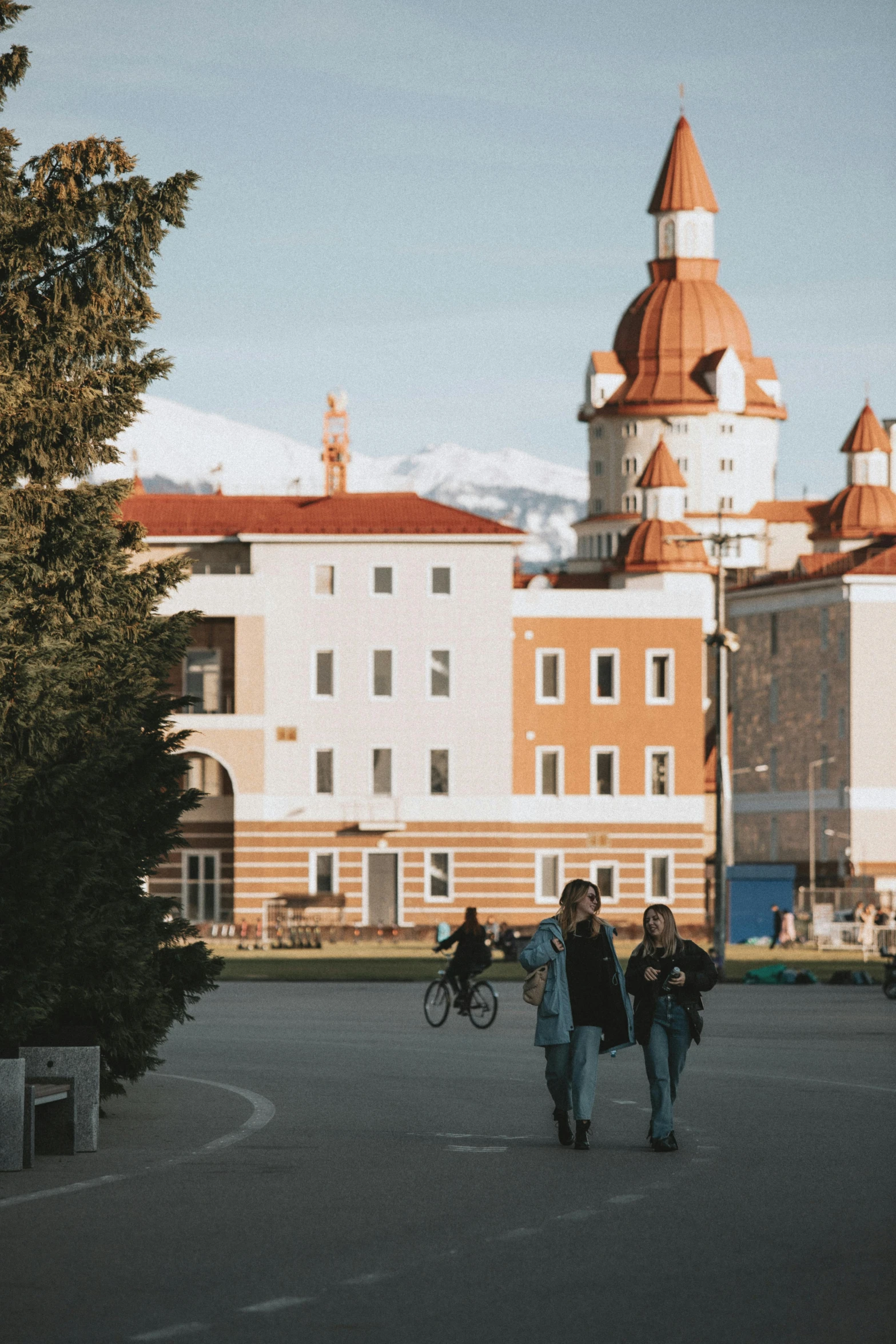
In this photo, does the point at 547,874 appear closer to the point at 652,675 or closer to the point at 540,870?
the point at 540,870

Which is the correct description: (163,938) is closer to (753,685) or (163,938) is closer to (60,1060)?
(60,1060)

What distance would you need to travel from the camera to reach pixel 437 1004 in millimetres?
29609

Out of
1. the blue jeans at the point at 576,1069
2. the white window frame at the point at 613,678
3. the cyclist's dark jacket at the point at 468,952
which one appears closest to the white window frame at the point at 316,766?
the white window frame at the point at 613,678

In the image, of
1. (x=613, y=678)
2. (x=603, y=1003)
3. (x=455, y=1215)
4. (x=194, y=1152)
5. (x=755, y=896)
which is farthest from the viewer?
(x=613, y=678)

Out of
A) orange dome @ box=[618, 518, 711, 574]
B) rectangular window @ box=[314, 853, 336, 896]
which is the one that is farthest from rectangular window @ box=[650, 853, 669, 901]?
orange dome @ box=[618, 518, 711, 574]

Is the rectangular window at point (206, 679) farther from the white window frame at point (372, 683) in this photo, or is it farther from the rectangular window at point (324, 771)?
the white window frame at point (372, 683)

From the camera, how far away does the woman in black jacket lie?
14.4 m

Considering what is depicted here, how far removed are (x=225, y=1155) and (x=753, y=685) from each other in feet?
364

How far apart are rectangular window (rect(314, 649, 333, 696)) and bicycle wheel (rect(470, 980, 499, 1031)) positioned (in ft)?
172

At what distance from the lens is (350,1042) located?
26.0 m

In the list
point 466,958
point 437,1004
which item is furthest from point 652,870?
point 466,958

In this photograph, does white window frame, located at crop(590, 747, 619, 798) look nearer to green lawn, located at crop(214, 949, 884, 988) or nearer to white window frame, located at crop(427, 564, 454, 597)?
white window frame, located at crop(427, 564, 454, 597)

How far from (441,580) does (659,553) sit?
5377cm

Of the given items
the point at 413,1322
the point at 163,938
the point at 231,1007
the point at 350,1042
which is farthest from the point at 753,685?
the point at 413,1322
